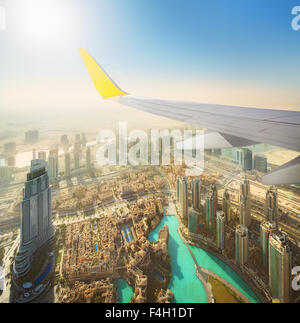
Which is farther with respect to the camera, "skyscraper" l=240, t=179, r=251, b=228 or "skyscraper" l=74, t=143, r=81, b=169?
"skyscraper" l=74, t=143, r=81, b=169

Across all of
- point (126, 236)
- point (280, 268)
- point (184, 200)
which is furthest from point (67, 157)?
point (280, 268)

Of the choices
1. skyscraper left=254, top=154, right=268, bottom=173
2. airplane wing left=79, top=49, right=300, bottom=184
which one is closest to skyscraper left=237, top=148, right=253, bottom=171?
skyscraper left=254, top=154, right=268, bottom=173

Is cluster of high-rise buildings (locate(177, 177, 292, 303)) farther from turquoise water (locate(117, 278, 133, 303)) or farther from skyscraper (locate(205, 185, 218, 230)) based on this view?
turquoise water (locate(117, 278, 133, 303))

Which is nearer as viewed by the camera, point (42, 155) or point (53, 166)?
point (42, 155)

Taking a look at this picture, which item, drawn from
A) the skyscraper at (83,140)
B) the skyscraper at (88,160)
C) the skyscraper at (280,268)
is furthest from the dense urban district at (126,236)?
the skyscraper at (83,140)

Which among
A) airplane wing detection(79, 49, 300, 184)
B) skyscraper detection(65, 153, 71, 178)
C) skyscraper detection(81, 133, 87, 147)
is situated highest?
skyscraper detection(81, 133, 87, 147)

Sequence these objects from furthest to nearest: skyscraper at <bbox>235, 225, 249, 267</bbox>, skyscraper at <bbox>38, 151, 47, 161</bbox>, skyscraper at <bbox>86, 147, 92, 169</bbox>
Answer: skyscraper at <bbox>86, 147, 92, 169</bbox> → skyscraper at <bbox>38, 151, 47, 161</bbox> → skyscraper at <bbox>235, 225, 249, 267</bbox>

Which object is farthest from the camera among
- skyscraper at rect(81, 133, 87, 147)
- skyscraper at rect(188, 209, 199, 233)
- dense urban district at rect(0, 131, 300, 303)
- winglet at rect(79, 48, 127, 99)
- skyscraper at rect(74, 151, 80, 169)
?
skyscraper at rect(81, 133, 87, 147)

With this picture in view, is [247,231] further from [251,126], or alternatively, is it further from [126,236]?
[251,126]
